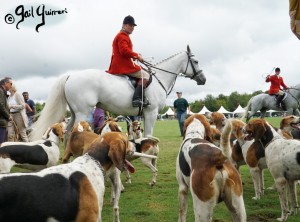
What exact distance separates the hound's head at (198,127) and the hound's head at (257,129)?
3.45 feet

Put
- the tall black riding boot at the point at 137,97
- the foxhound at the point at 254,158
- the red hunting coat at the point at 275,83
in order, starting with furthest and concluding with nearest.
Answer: the red hunting coat at the point at 275,83, the tall black riding boot at the point at 137,97, the foxhound at the point at 254,158

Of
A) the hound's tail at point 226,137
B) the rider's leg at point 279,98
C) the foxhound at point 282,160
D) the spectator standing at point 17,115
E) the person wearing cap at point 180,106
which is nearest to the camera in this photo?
the foxhound at point 282,160

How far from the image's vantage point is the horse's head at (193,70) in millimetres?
9609

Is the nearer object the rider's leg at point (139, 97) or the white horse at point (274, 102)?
the rider's leg at point (139, 97)

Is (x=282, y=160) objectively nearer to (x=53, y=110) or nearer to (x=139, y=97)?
(x=139, y=97)

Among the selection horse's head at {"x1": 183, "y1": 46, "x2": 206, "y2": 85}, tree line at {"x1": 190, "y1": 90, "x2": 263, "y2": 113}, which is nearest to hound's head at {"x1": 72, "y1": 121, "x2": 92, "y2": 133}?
horse's head at {"x1": 183, "y1": 46, "x2": 206, "y2": 85}

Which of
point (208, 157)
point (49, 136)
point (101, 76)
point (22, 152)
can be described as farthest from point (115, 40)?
point (208, 157)

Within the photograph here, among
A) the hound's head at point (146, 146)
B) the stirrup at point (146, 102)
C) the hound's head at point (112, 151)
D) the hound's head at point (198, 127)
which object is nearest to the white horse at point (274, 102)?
the stirrup at point (146, 102)

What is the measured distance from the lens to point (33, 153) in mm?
6801

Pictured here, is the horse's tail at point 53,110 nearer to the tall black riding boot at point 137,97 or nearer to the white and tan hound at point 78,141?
the white and tan hound at point 78,141

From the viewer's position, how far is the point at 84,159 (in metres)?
3.83

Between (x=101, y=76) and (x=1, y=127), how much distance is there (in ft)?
7.46

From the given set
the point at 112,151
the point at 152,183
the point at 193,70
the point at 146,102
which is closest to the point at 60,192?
the point at 112,151

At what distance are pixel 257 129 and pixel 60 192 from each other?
3476 mm
